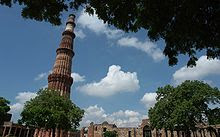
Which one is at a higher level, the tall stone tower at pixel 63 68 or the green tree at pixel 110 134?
the tall stone tower at pixel 63 68

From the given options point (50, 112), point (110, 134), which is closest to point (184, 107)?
point (50, 112)

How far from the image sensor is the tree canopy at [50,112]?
116 ft

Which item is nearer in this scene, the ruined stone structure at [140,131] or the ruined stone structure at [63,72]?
the ruined stone structure at [140,131]

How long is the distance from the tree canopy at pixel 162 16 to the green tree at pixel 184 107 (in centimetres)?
2847

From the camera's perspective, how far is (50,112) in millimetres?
35500

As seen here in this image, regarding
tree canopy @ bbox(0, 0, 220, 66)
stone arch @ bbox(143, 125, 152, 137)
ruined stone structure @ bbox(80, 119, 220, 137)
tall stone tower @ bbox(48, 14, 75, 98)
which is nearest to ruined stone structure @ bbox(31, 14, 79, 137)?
tall stone tower @ bbox(48, 14, 75, 98)

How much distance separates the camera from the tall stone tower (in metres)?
54.5

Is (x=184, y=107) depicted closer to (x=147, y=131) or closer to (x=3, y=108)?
(x=147, y=131)

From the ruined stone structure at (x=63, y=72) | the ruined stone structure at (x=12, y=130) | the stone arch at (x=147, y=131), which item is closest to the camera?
the ruined stone structure at (x=12, y=130)

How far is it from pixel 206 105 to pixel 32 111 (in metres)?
25.4

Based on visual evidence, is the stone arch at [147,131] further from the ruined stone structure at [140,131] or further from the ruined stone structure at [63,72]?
the ruined stone structure at [63,72]

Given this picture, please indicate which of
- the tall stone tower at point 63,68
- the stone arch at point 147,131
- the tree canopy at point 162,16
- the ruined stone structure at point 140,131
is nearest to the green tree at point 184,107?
the ruined stone structure at point 140,131

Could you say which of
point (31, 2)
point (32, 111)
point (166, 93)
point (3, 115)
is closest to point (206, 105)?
point (166, 93)

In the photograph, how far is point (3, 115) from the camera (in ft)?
168
